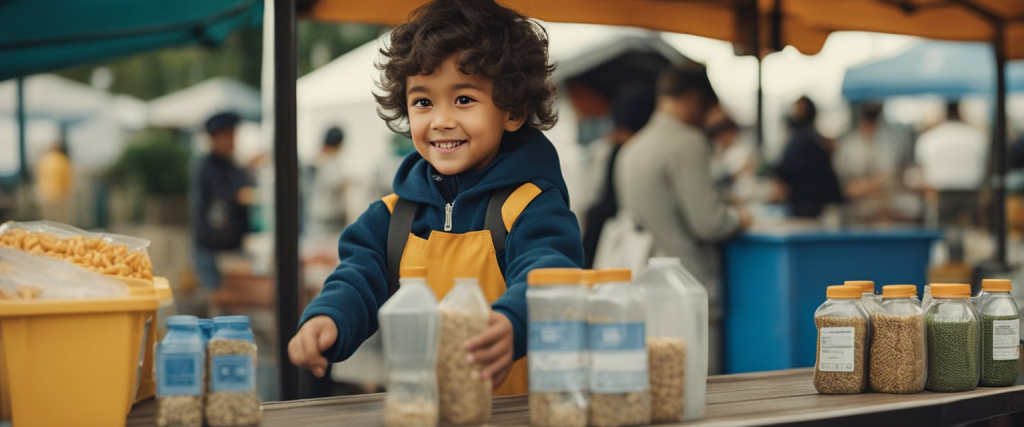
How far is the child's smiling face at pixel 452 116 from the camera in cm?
185

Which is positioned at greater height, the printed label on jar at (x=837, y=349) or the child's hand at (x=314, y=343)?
the child's hand at (x=314, y=343)

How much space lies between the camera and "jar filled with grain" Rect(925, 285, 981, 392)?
6.40 feet

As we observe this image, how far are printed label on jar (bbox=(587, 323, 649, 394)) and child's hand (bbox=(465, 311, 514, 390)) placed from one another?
0.44 ft

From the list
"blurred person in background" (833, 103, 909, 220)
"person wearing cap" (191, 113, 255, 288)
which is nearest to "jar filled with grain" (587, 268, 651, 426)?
"person wearing cap" (191, 113, 255, 288)

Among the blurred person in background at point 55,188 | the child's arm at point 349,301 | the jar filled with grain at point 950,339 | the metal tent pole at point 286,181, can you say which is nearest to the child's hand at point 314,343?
the child's arm at point 349,301

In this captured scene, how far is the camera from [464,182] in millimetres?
1960

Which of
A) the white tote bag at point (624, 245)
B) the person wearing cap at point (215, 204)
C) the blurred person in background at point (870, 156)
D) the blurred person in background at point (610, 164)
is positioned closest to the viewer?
the white tote bag at point (624, 245)

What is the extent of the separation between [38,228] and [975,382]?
6.27 feet

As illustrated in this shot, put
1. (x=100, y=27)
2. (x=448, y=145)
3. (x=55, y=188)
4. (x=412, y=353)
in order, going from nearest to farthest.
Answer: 1. (x=412, y=353)
2. (x=448, y=145)
3. (x=100, y=27)
4. (x=55, y=188)

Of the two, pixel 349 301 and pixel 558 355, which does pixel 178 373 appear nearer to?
pixel 349 301

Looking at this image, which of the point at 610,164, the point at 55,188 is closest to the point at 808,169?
the point at 610,164

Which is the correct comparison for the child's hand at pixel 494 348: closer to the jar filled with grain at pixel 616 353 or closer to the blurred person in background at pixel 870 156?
the jar filled with grain at pixel 616 353

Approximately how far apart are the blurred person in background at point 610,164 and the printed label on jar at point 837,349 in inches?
148

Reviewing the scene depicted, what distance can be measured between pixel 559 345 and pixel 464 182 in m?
0.59
